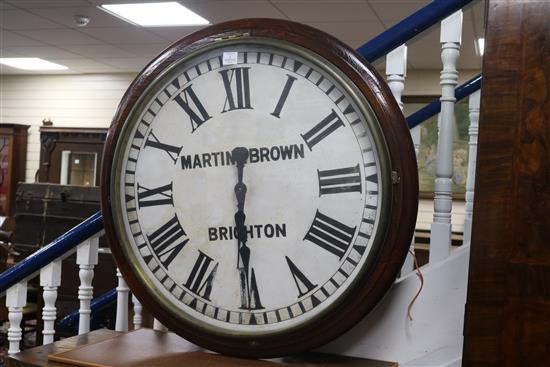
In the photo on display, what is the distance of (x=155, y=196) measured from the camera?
52.1 inches

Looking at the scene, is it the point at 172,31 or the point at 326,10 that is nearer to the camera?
the point at 326,10

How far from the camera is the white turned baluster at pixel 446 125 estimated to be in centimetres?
135

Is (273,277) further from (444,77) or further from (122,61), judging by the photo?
(122,61)

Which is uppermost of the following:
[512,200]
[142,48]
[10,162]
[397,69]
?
[142,48]

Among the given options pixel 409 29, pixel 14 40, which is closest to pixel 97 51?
pixel 14 40

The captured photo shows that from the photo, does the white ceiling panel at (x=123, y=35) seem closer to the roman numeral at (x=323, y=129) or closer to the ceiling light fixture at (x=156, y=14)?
the ceiling light fixture at (x=156, y=14)

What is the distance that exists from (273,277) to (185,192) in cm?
28

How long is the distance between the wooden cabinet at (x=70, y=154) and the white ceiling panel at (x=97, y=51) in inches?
50.4

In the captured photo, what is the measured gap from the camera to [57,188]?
539 centimetres

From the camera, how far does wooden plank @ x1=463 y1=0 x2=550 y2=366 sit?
830mm

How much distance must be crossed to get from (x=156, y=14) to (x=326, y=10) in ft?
5.67

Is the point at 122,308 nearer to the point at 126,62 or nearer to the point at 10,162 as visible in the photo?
the point at 126,62

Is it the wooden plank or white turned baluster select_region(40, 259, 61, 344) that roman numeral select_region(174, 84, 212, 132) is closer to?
the wooden plank

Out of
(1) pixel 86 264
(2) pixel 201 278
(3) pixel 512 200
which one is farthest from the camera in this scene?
(1) pixel 86 264
